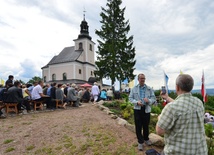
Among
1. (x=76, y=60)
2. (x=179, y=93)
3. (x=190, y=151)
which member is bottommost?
(x=190, y=151)

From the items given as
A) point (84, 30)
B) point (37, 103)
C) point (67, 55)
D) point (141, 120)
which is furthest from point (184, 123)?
point (84, 30)

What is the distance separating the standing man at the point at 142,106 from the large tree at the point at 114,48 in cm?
2366

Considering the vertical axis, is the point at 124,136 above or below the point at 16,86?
below

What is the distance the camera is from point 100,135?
5242 millimetres

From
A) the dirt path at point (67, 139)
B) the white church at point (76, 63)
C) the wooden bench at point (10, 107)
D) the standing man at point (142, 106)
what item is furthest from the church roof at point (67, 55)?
the standing man at point (142, 106)

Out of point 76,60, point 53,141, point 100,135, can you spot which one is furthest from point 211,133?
point 76,60

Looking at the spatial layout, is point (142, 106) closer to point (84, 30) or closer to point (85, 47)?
point (85, 47)

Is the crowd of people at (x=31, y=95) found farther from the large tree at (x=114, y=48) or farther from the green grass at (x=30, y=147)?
the large tree at (x=114, y=48)

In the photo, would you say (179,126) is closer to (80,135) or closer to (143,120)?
(143,120)

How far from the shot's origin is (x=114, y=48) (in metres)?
28.9

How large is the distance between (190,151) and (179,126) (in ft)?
1.04

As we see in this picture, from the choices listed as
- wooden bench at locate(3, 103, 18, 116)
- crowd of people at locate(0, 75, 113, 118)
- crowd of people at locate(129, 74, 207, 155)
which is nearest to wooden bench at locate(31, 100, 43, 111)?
crowd of people at locate(0, 75, 113, 118)

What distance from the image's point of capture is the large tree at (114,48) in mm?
28734

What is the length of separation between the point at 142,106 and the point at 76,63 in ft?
146
